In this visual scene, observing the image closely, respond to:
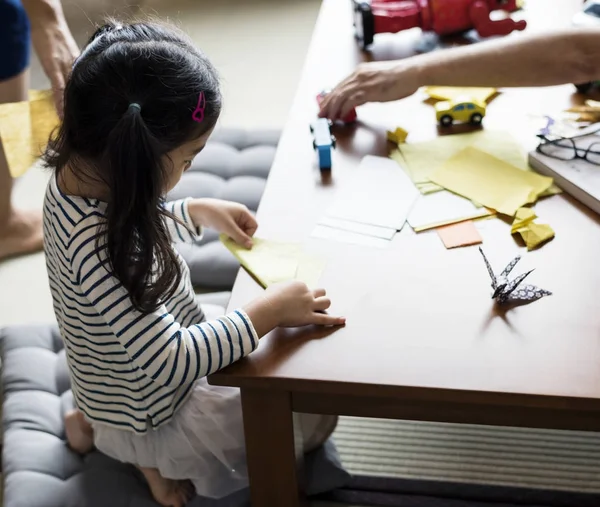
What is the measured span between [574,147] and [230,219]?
Result: 566 millimetres

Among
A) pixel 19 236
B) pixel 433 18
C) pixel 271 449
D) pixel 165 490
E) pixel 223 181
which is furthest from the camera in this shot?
pixel 19 236

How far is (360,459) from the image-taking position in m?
1.45

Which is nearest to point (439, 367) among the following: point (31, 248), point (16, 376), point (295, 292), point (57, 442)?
point (295, 292)

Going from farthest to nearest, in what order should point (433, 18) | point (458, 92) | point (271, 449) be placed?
point (433, 18) < point (458, 92) < point (271, 449)

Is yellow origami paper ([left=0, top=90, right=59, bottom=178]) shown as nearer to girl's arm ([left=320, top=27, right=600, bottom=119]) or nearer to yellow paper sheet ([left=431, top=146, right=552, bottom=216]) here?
girl's arm ([left=320, top=27, right=600, bottom=119])

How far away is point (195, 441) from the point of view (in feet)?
3.71

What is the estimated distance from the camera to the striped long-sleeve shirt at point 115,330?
931 mm

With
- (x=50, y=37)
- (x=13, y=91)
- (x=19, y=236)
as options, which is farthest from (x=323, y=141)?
(x=19, y=236)

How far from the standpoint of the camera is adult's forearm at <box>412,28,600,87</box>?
1238 mm

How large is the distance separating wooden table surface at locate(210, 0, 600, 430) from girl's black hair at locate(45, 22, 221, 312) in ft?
0.51

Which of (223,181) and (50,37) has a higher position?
(50,37)

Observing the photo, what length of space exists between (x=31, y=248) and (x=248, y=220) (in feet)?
3.65

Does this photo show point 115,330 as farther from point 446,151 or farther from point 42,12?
point 42,12

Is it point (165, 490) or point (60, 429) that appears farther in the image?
point (60, 429)
